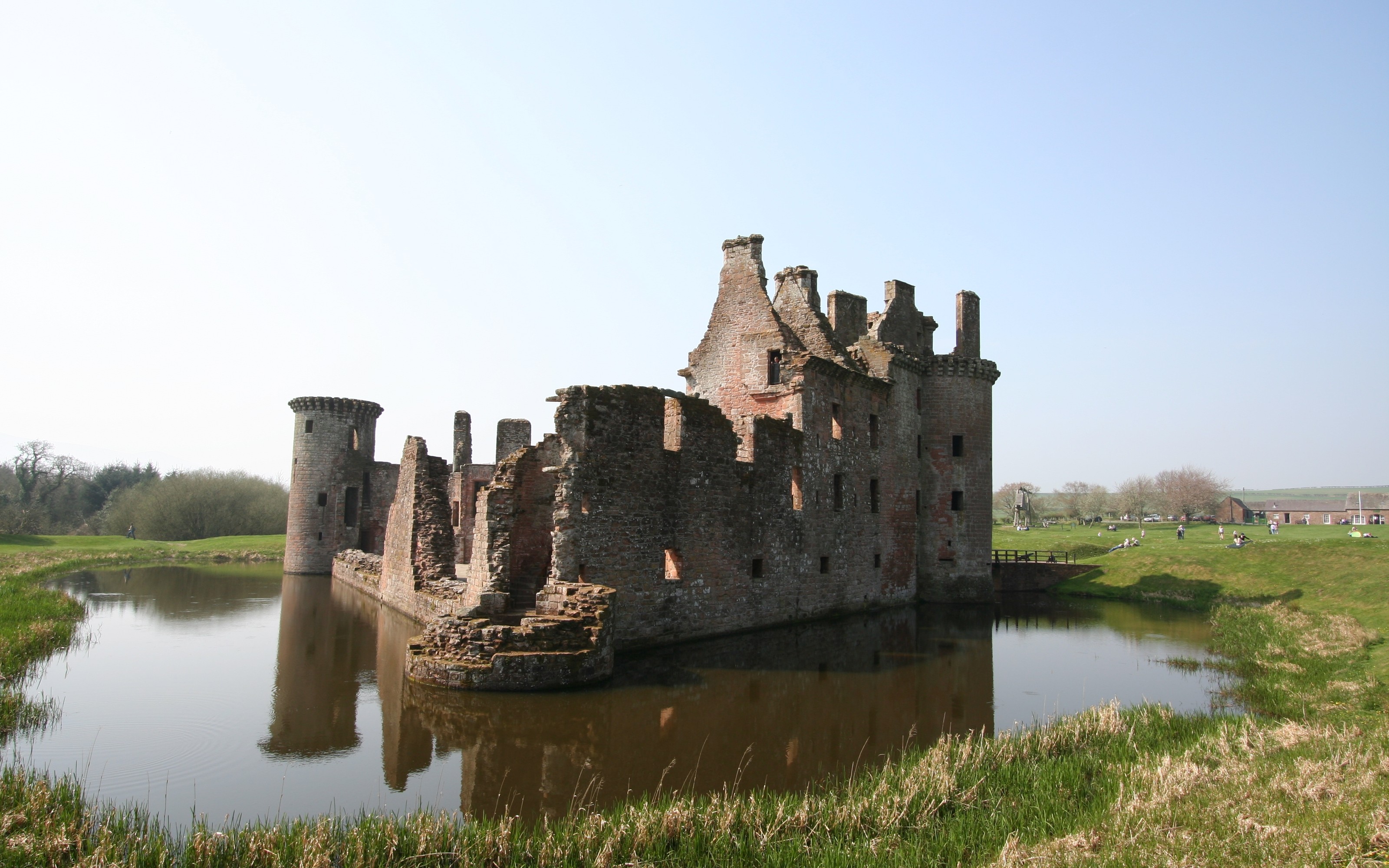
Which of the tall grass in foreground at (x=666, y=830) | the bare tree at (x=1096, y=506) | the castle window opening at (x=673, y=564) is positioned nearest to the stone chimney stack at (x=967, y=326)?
the castle window opening at (x=673, y=564)

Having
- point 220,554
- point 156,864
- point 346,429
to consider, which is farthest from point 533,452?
point 220,554

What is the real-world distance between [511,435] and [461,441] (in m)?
4.43

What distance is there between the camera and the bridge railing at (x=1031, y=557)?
32281 millimetres

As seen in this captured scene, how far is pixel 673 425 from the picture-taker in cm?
1788

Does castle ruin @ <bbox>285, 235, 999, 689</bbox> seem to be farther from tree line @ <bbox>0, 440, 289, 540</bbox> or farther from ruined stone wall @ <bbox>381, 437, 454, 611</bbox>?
tree line @ <bbox>0, 440, 289, 540</bbox>

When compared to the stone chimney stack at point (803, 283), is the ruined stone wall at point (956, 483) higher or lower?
lower

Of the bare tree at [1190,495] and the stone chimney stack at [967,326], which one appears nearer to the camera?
the stone chimney stack at [967,326]

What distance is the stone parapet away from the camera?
41.1 feet

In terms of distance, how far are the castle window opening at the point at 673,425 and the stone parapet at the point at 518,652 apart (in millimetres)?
4776

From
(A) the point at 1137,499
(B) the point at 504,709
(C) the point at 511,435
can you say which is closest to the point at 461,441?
(C) the point at 511,435

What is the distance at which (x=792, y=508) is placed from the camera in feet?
68.3

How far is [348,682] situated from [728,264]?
15.7 m

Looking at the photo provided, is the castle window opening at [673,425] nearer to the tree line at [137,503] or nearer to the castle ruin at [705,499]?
the castle ruin at [705,499]

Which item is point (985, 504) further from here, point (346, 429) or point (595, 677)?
point (346, 429)
